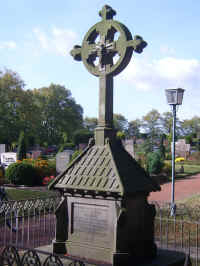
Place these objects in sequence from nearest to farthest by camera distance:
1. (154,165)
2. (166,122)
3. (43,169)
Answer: (43,169) < (154,165) < (166,122)

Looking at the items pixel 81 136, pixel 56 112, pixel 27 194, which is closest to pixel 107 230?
pixel 27 194

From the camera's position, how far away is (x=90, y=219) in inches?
231

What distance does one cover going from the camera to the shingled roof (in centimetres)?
551

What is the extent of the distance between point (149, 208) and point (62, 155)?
1845cm

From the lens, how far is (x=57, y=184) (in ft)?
20.1

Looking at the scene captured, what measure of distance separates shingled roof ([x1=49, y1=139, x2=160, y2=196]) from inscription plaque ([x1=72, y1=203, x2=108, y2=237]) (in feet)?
1.01

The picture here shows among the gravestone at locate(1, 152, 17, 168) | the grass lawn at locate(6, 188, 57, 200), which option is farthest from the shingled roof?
the gravestone at locate(1, 152, 17, 168)

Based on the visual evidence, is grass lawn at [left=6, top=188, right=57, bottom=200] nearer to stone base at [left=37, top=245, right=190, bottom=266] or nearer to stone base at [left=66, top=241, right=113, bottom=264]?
stone base at [left=37, top=245, right=190, bottom=266]

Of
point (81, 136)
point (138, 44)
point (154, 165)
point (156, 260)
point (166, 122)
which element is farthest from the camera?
point (166, 122)

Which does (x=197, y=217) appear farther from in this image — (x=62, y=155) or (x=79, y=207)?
(x=62, y=155)

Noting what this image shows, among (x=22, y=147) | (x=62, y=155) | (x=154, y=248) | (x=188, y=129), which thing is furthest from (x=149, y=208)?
(x=188, y=129)

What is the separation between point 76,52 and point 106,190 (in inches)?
111

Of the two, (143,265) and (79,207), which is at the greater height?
(79,207)

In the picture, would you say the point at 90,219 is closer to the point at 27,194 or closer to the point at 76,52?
the point at 76,52
